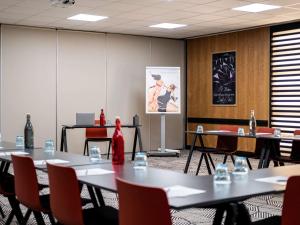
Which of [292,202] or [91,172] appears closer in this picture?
[292,202]

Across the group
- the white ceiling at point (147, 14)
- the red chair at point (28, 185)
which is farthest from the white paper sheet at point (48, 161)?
the white ceiling at point (147, 14)

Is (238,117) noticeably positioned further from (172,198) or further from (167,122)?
(172,198)

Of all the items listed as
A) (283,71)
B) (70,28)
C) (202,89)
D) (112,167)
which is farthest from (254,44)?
(112,167)

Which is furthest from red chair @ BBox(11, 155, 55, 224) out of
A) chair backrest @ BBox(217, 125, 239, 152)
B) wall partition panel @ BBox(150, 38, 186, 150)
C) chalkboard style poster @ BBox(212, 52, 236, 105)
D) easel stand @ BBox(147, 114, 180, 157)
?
wall partition panel @ BBox(150, 38, 186, 150)

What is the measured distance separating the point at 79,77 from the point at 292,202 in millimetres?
8575

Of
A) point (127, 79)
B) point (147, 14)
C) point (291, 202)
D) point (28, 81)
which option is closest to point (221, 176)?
point (291, 202)

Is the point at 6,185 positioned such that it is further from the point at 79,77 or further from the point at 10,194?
the point at 79,77

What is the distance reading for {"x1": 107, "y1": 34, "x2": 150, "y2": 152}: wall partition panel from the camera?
1098 cm

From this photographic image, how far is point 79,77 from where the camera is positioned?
10.5 m

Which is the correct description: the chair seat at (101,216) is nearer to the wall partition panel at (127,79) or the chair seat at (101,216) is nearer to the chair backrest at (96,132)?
the chair backrest at (96,132)

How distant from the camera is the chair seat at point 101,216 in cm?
292

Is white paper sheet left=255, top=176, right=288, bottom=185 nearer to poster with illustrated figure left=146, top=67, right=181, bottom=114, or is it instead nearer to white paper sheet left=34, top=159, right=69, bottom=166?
white paper sheet left=34, top=159, right=69, bottom=166

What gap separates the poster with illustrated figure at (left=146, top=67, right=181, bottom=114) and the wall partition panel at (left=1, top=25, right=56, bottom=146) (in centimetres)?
211

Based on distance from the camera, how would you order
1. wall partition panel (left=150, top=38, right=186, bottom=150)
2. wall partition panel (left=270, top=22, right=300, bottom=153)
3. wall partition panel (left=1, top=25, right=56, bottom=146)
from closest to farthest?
wall partition panel (left=270, top=22, right=300, bottom=153) → wall partition panel (left=1, top=25, right=56, bottom=146) → wall partition panel (left=150, top=38, right=186, bottom=150)
